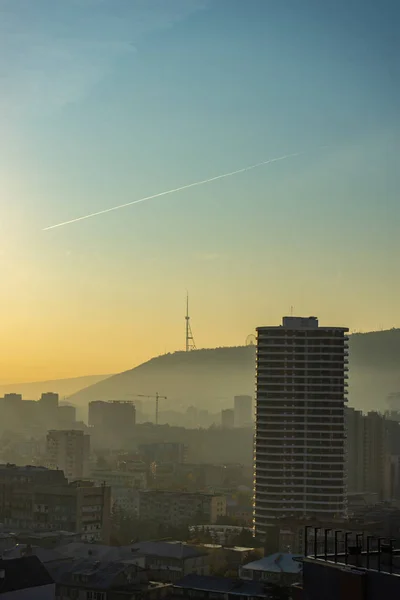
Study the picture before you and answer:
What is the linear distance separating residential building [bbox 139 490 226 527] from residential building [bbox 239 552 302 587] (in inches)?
822

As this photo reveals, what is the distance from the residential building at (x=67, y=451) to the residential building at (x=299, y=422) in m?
31.1

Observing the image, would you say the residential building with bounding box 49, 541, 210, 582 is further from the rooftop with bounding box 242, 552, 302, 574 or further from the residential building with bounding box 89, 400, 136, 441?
the residential building with bounding box 89, 400, 136, 441

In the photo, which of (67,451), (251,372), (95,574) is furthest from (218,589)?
(251,372)

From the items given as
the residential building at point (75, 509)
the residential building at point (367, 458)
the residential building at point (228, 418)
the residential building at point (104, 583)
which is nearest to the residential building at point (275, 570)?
the residential building at point (104, 583)

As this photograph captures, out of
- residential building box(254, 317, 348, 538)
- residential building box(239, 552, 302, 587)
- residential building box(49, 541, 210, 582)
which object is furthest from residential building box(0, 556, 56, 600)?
residential building box(254, 317, 348, 538)

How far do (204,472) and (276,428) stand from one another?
107 ft

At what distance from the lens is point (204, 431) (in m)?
111

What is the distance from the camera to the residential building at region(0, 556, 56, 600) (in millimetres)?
20312

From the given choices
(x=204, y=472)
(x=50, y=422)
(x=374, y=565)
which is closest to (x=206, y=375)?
(x=50, y=422)

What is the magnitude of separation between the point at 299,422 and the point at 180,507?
437 inches

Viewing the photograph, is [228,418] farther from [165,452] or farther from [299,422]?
[299,422]

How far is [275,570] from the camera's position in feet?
95.3

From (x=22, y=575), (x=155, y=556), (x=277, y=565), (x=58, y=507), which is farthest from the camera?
(x=58, y=507)

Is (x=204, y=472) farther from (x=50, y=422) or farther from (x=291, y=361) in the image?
(x=50, y=422)
